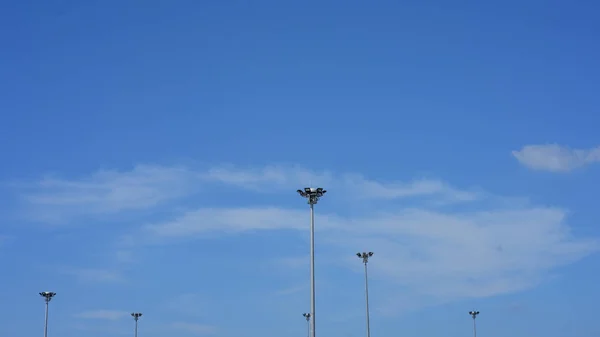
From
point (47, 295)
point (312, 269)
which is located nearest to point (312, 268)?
point (312, 269)

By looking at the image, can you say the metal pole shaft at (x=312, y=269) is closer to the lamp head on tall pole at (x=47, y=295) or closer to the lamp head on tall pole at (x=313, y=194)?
the lamp head on tall pole at (x=313, y=194)

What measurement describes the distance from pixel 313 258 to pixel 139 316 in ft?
282

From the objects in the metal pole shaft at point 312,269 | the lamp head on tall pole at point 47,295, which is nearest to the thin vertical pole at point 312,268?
the metal pole shaft at point 312,269

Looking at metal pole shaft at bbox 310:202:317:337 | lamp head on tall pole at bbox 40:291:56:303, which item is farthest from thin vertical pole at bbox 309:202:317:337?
lamp head on tall pole at bbox 40:291:56:303

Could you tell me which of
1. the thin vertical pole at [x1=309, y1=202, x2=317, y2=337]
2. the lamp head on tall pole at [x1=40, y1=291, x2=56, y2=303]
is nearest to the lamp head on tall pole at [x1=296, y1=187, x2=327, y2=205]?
the thin vertical pole at [x1=309, y1=202, x2=317, y2=337]

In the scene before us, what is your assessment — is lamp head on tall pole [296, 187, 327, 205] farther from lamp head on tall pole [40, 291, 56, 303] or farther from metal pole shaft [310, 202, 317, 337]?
lamp head on tall pole [40, 291, 56, 303]

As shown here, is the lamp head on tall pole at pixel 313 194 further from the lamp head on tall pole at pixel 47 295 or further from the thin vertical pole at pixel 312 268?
the lamp head on tall pole at pixel 47 295

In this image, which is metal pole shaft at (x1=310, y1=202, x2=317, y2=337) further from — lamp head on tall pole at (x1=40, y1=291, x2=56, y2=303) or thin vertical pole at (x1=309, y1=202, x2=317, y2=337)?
lamp head on tall pole at (x1=40, y1=291, x2=56, y2=303)

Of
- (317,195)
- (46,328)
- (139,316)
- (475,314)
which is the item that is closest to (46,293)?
(46,328)

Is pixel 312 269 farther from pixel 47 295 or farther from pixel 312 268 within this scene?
pixel 47 295

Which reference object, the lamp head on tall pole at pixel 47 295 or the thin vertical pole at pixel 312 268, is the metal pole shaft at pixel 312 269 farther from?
the lamp head on tall pole at pixel 47 295

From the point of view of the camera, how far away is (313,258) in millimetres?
65438

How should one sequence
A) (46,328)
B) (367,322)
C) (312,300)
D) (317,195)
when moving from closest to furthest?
(312,300), (317,195), (367,322), (46,328)

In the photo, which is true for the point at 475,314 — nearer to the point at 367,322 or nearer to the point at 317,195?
the point at 367,322
